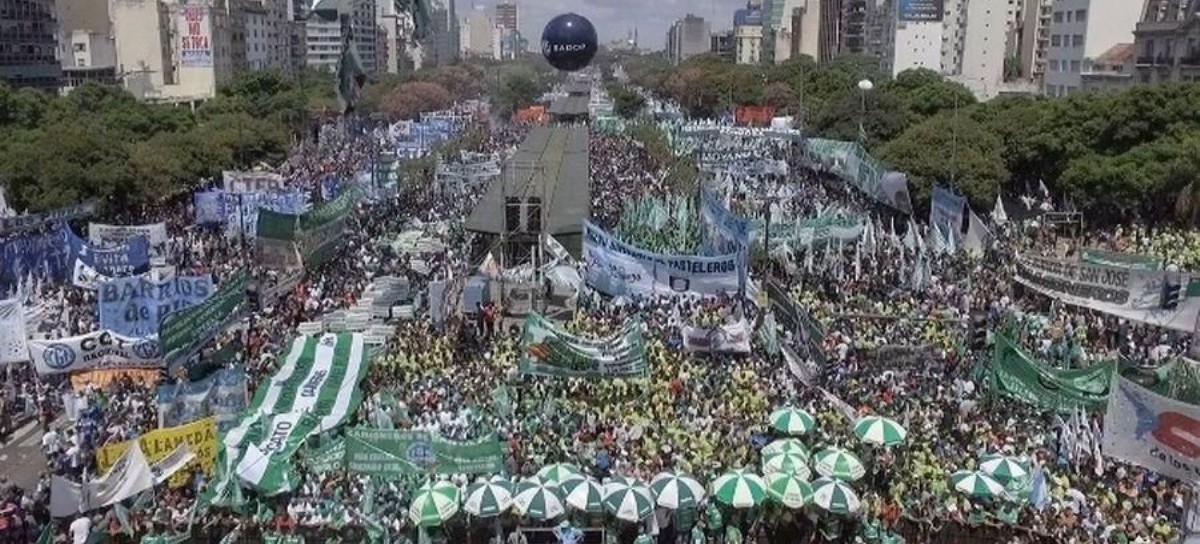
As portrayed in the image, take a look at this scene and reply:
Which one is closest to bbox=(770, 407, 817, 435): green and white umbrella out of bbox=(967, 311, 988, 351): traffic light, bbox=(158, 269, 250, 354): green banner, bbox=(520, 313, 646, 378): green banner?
bbox=(520, 313, 646, 378): green banner

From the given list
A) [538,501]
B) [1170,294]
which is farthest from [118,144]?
[1170,294]

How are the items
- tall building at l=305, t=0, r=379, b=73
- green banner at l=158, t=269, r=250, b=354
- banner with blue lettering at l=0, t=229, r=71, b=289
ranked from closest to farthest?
green banner at l=158, t=269, r=250, b=354 → banner with blue lettering at l=0, t=229, r=71, b=289 → tall building at l=305, t=0, r=379, b=73

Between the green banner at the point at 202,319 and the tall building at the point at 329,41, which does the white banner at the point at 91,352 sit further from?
the tall building at the point at 329,41

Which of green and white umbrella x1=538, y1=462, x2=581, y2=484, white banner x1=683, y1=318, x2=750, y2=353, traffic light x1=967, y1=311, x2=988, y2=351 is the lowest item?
green and white umbrella x1=538, y1=462, x2=581, y2=484

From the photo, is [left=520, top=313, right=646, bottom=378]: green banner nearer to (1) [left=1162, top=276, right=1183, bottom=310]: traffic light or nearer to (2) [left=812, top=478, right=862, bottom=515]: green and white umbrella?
(2) [left=812, top=478, right=862, bottom=515]: green and white umbrella

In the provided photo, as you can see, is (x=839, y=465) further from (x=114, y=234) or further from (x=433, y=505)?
(x=114, y=234)

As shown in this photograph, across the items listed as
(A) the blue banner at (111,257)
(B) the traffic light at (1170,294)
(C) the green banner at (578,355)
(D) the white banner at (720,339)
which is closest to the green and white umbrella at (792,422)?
(C) the green banner at (578,355)
